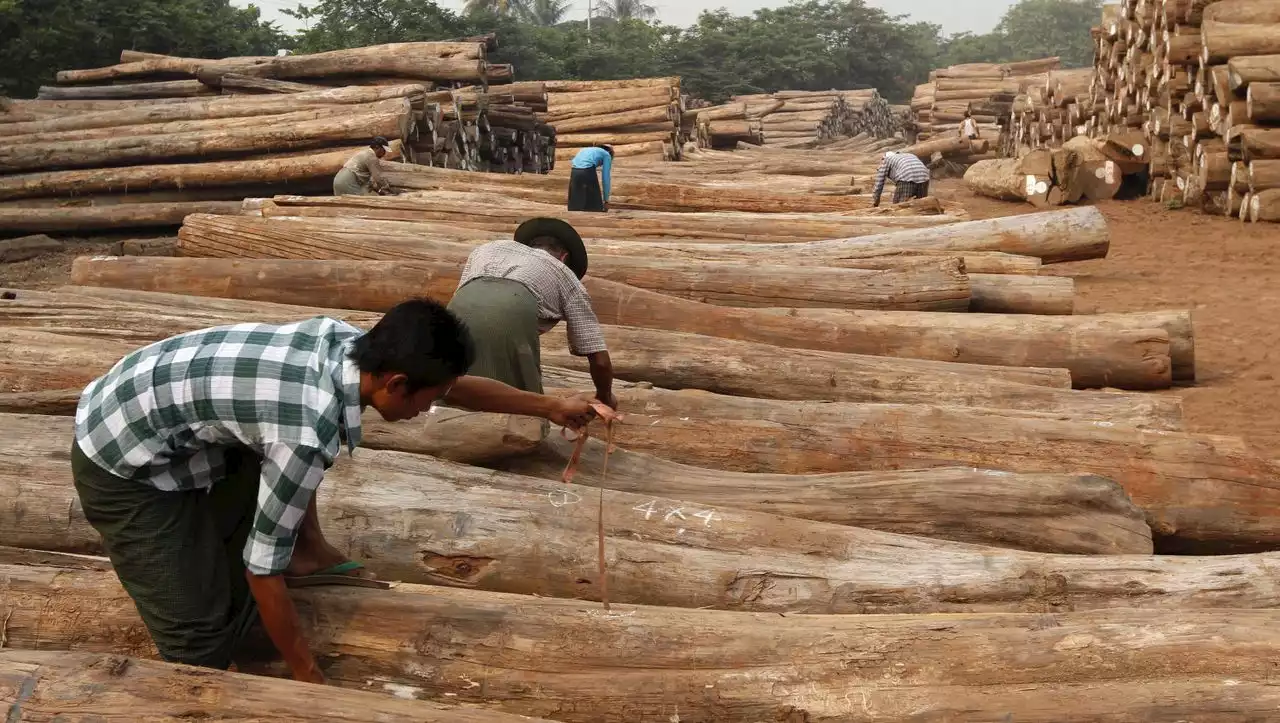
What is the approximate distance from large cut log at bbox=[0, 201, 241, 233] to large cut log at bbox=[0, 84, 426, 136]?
1.86 metres

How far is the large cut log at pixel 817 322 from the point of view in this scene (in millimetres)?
6500

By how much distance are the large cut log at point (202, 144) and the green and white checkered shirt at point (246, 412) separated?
10626 mm

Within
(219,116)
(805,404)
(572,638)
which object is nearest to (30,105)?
(219,116)

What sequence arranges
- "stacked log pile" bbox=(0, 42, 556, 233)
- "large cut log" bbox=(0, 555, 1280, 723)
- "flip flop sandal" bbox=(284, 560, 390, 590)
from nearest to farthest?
"large cut log" bbox=(0, 555, 1280, 723), "flip flop sandal" bbox=(284, 560, 390, 590), "stacked log pile" bbox=(0, 42, 556, 233)

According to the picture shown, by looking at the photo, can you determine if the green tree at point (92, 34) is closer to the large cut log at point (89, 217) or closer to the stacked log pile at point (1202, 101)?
the large cut log at point (89, 217)

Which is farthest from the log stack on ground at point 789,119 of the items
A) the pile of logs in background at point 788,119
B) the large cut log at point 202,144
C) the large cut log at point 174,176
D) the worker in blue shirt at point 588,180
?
the worker in blue shirt at point 588,180

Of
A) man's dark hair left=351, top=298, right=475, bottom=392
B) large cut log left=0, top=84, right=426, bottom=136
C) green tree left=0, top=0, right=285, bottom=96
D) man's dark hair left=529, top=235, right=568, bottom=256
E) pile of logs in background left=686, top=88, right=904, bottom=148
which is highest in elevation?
green tree left=0, top=0, right=285, bottom=96

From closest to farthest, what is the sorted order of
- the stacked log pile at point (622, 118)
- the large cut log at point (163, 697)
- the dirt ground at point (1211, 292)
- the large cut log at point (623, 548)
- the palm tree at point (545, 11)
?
the large cut log at point (163, 697)
the large cut log at point (623, 548)
the dirt ground at point (1211, 292)
the stacked log pile at point (622, 118)
the palm tree at point (545, 11)

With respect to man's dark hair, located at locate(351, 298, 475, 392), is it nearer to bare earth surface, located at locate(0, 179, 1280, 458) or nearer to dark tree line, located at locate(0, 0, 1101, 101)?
bare earth surface, located at locate(0, 179, 1280, 458)

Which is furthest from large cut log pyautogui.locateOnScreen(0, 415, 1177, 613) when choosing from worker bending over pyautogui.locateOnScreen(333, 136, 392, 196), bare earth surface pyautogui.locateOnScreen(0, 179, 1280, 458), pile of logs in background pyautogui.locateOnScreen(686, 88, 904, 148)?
pile of logs in background pyautogui.locateOnScreen(686, 88, 904, 148)

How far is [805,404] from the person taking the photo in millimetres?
5039

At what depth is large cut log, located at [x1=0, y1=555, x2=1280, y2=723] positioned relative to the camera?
265 cm

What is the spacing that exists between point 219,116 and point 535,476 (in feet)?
37.6

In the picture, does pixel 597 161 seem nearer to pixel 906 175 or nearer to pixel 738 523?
pixel 906 175
